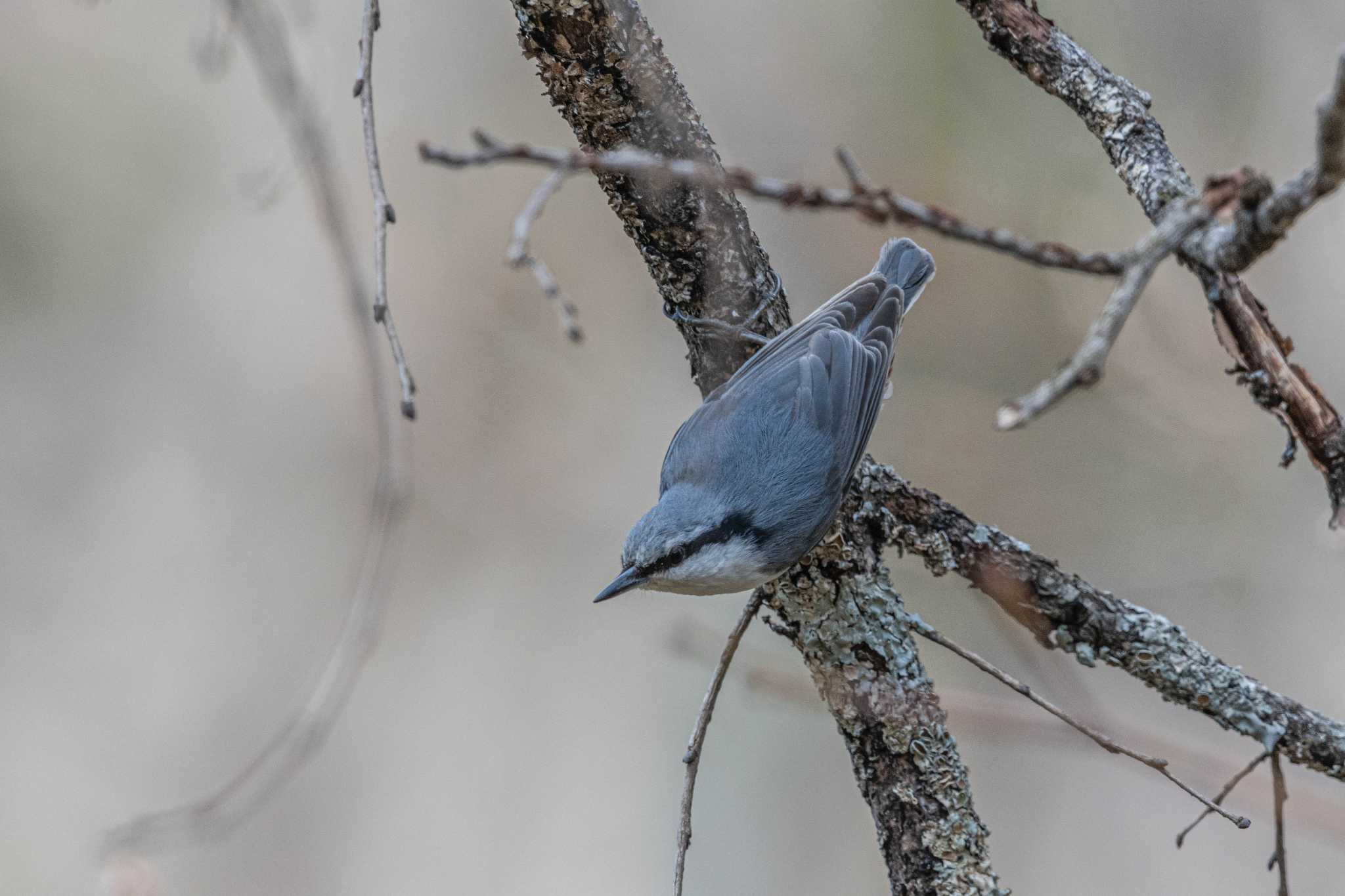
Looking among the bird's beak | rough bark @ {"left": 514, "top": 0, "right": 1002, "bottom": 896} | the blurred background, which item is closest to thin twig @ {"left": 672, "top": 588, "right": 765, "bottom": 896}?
rough bark @ {"left": 514, "top": 0, "right": 1002, "bottom": 896}

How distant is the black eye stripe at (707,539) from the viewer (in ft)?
7.25

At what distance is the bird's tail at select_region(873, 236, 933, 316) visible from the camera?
2.80 m

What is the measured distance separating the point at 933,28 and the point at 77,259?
3638mm

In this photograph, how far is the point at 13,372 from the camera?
451 cm

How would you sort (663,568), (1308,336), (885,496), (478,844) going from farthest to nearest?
(478,844), (1308,336), (663,568), (885,496)

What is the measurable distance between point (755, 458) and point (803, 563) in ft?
1.63

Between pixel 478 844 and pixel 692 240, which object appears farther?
pixel 478 844

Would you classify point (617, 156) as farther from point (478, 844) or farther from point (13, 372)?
point (13, 372)

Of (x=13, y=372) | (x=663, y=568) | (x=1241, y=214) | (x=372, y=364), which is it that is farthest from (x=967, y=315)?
(x=13, y=372)

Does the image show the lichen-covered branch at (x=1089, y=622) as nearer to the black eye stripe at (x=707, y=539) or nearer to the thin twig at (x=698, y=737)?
the thin twig at (x=698, y=737)

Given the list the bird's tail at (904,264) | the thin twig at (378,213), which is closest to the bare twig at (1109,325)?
the thin twig at (378,213)

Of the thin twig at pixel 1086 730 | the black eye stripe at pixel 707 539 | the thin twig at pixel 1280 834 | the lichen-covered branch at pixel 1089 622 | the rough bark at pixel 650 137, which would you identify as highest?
the rough bark at pixel 650 137

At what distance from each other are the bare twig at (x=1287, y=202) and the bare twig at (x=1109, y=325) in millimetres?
55

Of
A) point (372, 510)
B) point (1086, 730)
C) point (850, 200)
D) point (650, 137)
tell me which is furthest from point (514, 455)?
point (850, 200)
